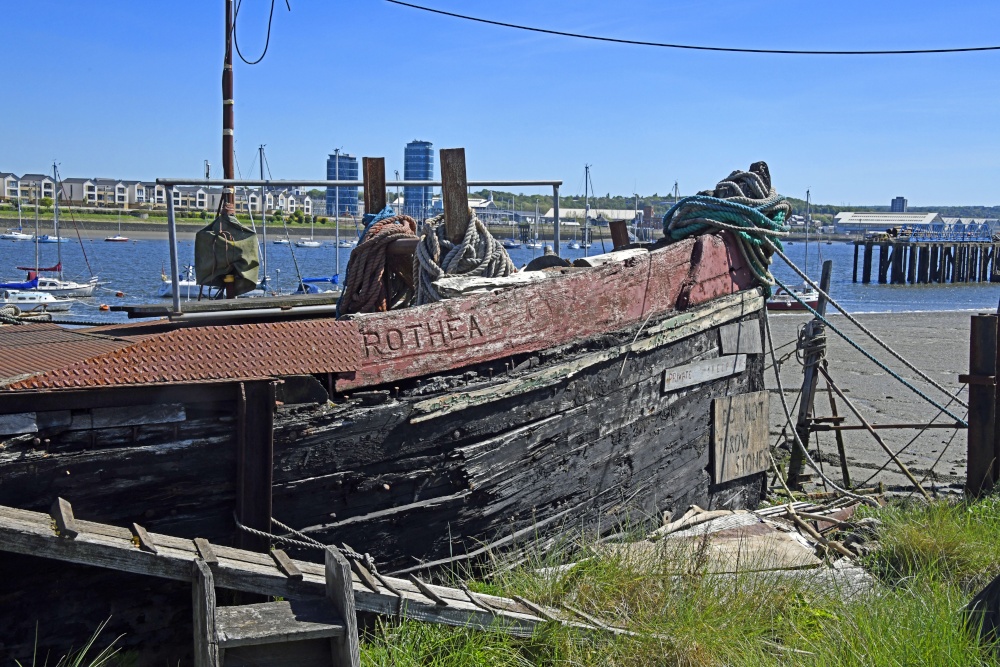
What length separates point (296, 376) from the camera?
3.64 meters

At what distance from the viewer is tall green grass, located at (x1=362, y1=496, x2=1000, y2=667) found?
3541 millimetres

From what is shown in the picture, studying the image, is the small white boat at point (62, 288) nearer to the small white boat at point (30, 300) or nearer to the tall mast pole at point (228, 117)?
the small white boat at point (30, 300)

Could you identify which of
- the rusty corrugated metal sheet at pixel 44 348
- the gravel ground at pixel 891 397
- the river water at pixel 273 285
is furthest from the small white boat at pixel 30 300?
the rusty corrugated metal sheet at pixel 44 348

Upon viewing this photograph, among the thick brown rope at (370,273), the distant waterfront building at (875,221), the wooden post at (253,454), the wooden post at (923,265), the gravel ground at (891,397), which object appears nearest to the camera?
the wooden post at (253,454)

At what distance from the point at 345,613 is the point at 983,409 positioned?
5.25m

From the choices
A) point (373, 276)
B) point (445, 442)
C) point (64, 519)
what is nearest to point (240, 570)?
point (64, 519)

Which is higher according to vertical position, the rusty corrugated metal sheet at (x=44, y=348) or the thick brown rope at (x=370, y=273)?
the thick brown rope at (x=370, y=273)

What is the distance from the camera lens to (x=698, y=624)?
3.75 m

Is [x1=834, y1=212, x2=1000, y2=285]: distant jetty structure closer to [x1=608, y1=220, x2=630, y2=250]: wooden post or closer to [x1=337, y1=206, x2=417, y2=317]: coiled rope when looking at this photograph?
[x1=608, y1=220, x2=630, y2=250]: wooden post

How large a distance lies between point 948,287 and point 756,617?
184ft

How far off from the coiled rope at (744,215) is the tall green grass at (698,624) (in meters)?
2.25

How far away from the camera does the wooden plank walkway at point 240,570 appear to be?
2803mm

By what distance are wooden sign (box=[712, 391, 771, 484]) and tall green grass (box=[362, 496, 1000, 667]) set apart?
1415 mm

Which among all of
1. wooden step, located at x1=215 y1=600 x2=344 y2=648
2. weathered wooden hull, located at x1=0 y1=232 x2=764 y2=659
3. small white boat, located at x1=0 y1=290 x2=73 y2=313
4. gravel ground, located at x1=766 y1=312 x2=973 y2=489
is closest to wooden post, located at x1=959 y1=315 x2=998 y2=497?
gravel ground, located at x1=766 y1=312 x2=973 y2=489
